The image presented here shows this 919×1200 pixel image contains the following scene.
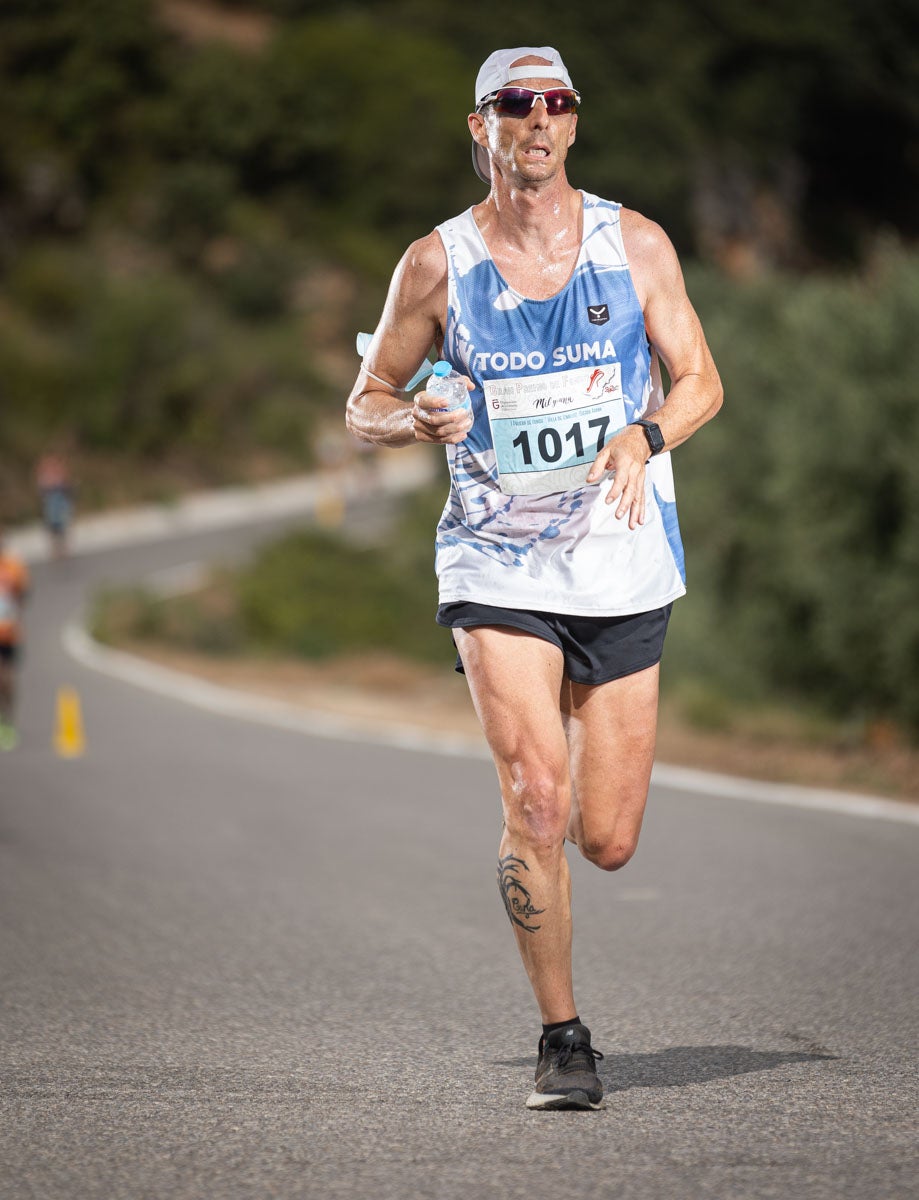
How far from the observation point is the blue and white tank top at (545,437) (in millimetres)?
4379

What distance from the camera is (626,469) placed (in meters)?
4.22

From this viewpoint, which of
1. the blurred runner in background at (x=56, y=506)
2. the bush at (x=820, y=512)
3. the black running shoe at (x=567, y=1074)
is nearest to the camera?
the black running shoe at (x=567, y=1074)

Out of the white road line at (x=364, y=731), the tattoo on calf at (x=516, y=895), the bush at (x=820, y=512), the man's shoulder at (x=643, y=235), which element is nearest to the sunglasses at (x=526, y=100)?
the man's shoulder at (x=643, y=235)

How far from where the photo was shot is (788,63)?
92.5 metres

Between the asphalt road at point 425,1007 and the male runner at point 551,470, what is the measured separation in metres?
0.50

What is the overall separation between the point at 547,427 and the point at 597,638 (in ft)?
1.75

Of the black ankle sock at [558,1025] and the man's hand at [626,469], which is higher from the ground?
the man's hand at [626,469]

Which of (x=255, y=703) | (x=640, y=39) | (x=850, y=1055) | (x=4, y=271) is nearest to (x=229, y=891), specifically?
(x=850, y=1055)

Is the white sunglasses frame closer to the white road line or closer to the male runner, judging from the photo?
the male runner

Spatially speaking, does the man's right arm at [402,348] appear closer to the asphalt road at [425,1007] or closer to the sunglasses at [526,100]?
the sunglasses at [526,100]

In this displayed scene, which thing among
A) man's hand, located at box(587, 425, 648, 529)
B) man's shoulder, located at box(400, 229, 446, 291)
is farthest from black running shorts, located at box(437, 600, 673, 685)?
man's shoulder, located at box(400, 229, 446, 291)

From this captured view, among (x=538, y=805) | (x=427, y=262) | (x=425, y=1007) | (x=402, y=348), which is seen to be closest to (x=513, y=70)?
(x=427, y=262)

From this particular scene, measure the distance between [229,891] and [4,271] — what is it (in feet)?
194

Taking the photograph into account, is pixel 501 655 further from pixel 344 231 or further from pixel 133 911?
pixel 344 231
